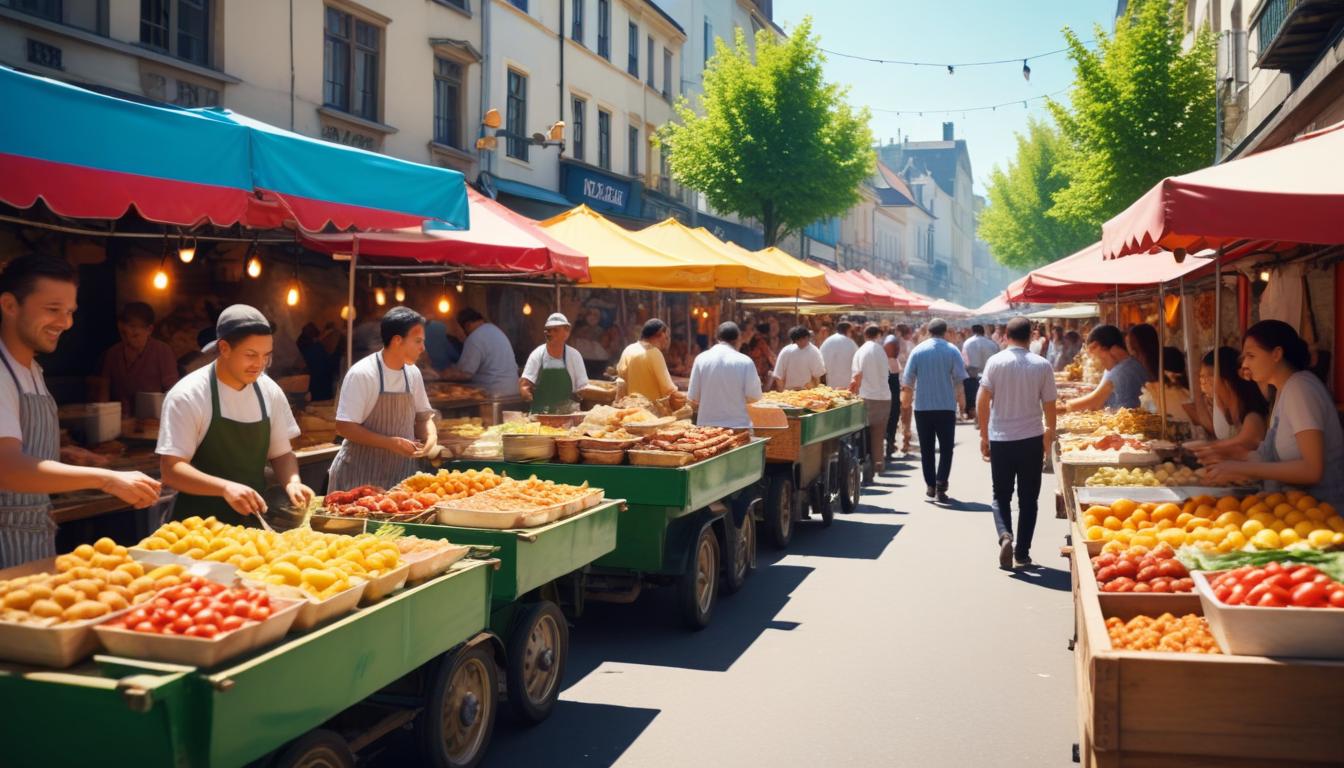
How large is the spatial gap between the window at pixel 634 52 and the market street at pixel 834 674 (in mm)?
22423

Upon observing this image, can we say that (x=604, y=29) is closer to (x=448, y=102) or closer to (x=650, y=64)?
(x=650, y=64)

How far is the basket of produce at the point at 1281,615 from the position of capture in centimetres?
374

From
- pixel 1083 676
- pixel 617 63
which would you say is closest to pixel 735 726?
pixel 1083 676

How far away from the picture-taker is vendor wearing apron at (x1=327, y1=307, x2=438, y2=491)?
6.88m

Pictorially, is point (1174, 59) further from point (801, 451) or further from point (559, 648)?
point (559, 648)

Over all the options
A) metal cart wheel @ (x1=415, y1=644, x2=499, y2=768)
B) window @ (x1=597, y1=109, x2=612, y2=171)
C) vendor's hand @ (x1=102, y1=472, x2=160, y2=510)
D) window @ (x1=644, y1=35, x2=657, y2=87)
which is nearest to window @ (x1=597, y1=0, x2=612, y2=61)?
window @ (x1=597, y1=109, x2=612, y2=171)

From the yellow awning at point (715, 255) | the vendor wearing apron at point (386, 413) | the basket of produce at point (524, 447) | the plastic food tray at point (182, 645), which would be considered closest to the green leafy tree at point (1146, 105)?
the yellow awning at point (715, 255)

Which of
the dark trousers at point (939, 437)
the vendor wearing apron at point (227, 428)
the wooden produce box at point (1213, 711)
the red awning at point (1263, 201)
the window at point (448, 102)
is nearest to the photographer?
the wooden produce box at point (1213, 711)

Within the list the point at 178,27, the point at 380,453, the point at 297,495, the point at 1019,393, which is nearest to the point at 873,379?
the point at 1019,393

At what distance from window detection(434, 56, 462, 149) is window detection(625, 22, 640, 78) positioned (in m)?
9.96

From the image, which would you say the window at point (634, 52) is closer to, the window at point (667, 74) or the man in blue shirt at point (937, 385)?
the window at point (667, 74)

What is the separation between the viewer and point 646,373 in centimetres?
1077

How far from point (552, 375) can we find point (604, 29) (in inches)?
777

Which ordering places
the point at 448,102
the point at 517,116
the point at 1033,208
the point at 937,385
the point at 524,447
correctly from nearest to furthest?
the point at 524,447 < the point at 937,385 < the point at 448,102 < the point at 517,116 < the point at 1033,208
